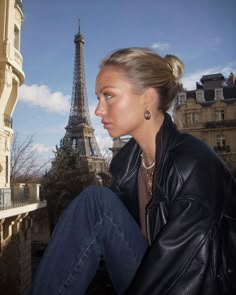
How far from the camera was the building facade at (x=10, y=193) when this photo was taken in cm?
791

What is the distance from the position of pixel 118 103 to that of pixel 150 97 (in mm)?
175

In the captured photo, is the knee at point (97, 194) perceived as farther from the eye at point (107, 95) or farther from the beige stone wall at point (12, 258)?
the beige stone wall at point (12, 258)

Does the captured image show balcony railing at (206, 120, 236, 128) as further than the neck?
Yes

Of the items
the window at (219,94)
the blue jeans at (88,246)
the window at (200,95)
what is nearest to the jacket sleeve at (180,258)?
the blue jeans at (88,246)

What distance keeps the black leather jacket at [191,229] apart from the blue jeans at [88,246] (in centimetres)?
16

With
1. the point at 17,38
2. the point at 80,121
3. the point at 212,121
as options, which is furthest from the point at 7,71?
the point at 80,121

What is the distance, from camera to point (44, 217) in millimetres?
21391

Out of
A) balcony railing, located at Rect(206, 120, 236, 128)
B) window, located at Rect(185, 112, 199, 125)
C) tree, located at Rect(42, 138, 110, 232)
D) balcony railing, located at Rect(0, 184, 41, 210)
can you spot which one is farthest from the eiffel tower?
balcony railing, located at Rect(0, 184, 41, 210)

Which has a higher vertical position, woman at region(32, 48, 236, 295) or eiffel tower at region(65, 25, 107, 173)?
eiffel tower at region(65, 25, 107, 173)

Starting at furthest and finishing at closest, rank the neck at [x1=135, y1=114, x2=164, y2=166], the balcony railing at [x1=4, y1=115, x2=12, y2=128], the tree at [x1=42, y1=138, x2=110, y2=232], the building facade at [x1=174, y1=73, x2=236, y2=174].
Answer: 1. the tree at [x1=42, y1=138, x2=110, y2=232]
2. the building facade at [x1=174, y1=73, x2=236, y2=174]
3. the balcony railing at [x1=4, y1=115, x2=12, y2=128]
4. the neck at [x1=135, y1=114, x2=164, y2=166]

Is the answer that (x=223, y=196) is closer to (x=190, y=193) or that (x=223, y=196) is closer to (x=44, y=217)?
(x=190, y=193)

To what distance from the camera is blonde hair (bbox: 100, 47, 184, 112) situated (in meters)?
1.32

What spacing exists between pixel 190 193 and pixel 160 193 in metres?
0.17

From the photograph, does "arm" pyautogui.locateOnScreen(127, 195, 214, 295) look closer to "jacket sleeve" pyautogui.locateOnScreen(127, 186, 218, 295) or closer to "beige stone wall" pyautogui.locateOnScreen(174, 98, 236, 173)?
"jacket sleeve" pyautogui.locateOnScreen(127, 186, 218, 295)
